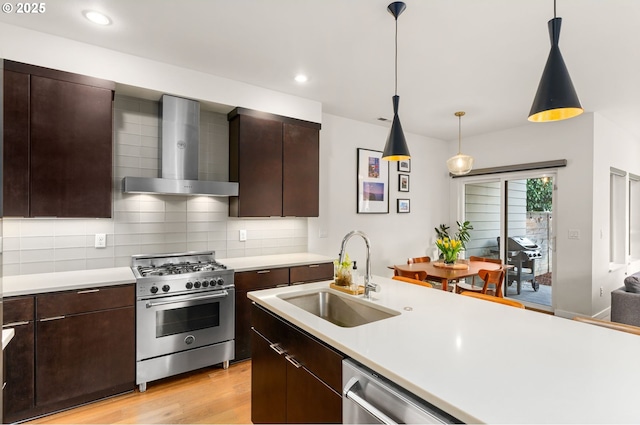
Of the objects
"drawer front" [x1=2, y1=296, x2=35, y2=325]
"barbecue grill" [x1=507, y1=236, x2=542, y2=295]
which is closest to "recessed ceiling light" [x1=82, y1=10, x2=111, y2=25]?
"drawer front" [x1=2, y1=296, x2=35, y2=325]

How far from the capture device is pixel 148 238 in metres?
3.12

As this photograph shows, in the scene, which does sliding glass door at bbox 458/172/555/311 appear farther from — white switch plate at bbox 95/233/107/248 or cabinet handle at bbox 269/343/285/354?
white switch plate at bbox 95/233/107/248

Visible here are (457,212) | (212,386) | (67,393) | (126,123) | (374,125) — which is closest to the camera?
(67,393)

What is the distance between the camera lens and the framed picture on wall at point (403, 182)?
17.2ft

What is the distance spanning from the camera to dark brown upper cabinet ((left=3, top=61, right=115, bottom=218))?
237cm

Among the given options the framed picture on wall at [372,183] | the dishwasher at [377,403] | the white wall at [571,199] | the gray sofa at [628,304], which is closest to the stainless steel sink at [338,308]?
the dishwasher at [377,403]

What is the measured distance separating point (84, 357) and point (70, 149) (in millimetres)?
1537

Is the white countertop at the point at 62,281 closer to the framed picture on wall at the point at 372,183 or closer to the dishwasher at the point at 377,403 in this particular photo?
the dishwasher at the point at 377,403

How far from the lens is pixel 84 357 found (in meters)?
2.38

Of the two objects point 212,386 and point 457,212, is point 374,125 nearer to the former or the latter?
point 457,212

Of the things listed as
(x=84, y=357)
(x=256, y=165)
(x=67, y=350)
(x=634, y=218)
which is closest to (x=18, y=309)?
(x=67, y=350)

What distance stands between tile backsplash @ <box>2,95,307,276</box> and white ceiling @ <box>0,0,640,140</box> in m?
0.61

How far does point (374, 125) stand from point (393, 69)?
186cm

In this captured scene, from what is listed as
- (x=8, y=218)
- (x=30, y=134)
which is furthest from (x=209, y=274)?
(x=30, y=134)
